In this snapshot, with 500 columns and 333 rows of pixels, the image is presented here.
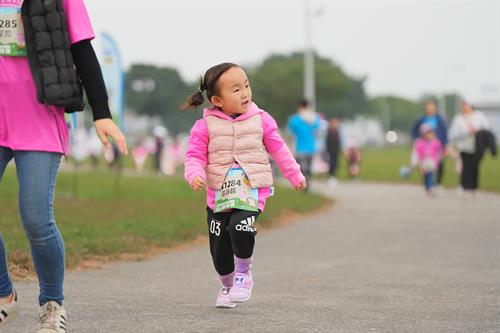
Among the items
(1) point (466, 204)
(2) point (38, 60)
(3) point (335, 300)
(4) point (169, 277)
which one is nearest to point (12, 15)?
(2) point (38, 60)

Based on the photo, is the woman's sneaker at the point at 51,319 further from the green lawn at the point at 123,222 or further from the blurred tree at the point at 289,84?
the blurred tree at the point at 289,84

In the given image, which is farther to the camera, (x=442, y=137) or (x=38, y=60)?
(x=442, y=137)

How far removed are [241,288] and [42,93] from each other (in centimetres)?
221

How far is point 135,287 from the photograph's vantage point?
271 inches

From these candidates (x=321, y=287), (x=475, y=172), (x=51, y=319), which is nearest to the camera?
(x=51, y=319)

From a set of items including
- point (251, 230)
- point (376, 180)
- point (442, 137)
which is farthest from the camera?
point (376, 180)

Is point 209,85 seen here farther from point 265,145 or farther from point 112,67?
point 112,67

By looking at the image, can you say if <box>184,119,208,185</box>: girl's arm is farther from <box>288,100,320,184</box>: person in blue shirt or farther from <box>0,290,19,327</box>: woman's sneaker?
<box>288,100,320,184</box>: person in blue shirt

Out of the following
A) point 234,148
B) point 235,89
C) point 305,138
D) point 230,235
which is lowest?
point 305,138

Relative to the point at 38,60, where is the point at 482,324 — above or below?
below

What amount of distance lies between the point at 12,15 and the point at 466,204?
13465mm

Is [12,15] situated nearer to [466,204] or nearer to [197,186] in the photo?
[197,186]

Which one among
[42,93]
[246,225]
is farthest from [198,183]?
[42,93]

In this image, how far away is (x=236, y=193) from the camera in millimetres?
5777
